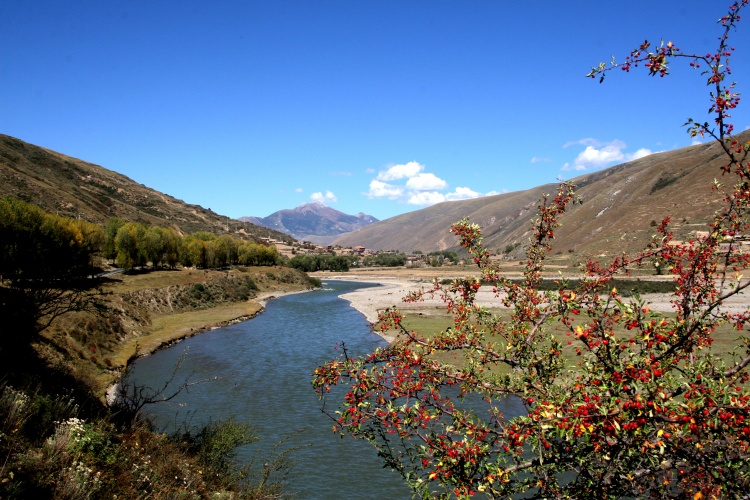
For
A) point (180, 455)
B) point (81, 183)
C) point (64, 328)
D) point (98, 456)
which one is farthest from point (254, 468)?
point (81, 183)

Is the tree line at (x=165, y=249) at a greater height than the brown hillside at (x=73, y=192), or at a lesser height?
lesser

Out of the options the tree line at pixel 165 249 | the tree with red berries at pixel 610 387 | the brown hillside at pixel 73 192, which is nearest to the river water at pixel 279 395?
the tree with red berries at pixel 610 387

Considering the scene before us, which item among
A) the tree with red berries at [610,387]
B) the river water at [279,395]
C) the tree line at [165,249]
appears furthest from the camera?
the tree line at [165,249]

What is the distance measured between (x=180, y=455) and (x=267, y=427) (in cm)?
874

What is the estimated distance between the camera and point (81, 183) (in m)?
161

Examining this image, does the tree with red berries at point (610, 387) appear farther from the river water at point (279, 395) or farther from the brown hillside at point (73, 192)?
the brown hillside at point (73, 192)

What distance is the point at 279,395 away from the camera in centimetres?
2692

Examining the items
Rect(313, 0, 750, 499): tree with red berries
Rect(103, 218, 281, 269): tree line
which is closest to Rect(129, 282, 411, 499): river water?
Rect(313, 0, 750, 499): tree with red berries

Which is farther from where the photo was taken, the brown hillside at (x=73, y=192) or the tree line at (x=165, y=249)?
the brown hillside at (x=73, y=192)

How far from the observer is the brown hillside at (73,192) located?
110562 millimetres

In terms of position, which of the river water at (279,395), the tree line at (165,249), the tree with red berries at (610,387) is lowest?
the river water at (279,395)

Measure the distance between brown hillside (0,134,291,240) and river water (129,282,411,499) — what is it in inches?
3235

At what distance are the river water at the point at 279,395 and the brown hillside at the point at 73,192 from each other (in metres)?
82.2

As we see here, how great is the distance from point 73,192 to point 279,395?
461 ft
